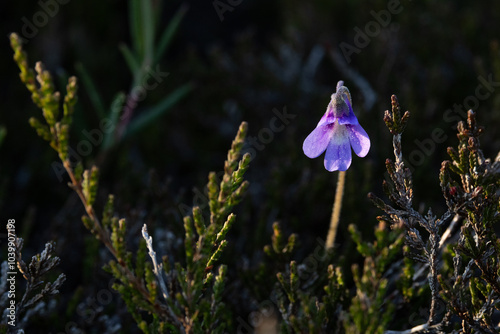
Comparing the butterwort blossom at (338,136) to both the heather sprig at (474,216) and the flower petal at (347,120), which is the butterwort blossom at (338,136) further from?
the heather sprig at (474,216)

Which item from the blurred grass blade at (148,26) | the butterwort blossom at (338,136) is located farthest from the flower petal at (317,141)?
the blurred grass blade at (148,26)

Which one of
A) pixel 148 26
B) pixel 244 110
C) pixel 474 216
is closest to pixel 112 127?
pixel 148 26

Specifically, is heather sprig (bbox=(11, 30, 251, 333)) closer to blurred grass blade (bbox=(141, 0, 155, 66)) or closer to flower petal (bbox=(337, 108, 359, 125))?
flower petal (bbox=(337, 108, 359, 125))

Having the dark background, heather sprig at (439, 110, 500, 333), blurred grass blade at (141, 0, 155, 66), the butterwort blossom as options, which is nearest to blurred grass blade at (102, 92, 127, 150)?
the dark background

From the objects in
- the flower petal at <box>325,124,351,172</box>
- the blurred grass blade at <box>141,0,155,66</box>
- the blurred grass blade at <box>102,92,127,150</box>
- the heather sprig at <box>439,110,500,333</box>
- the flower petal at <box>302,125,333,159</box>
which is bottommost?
the heather sprig at <box>439,110,500,333</box>

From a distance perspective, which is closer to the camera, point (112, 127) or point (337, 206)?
point (337, 206)

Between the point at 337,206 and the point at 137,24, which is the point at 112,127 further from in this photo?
the point at 337,206

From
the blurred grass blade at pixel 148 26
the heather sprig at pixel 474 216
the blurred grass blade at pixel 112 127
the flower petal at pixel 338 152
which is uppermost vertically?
the blurred grass blade at pixel 148 26
